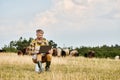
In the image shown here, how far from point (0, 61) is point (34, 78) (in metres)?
7.69

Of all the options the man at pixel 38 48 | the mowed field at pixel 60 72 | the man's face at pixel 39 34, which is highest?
the man's face at pixel 39 34

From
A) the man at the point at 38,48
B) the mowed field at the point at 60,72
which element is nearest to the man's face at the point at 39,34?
the man at the point at 38,48

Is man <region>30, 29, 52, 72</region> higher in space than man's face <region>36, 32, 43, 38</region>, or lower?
lower

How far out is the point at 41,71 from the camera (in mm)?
13969

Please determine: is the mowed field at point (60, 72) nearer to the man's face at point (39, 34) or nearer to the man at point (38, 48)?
the man at point (38, 48)

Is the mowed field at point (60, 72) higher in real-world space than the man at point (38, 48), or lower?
lower

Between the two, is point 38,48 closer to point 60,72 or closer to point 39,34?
point 39,34

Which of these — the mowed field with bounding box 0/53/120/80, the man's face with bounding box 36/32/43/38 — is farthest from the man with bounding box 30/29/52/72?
the mowed field with bounding box 0/53/120/80

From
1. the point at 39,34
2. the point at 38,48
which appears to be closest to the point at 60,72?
the point at 38,48

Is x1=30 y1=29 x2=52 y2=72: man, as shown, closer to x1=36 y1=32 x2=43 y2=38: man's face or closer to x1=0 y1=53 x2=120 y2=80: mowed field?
x1=36 y1=32 x2=43 y2=38: man's face

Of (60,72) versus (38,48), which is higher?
(38,48)

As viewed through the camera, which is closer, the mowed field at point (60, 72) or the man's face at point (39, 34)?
the mowed field at point (60, 72)

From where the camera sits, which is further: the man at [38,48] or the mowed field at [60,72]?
the man at [38,48]

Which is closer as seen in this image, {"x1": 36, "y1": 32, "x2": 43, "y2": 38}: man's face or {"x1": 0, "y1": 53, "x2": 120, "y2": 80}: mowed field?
{"x1": 0, "y1": 53, "x2": 120, "y2": 80}: mowed field
